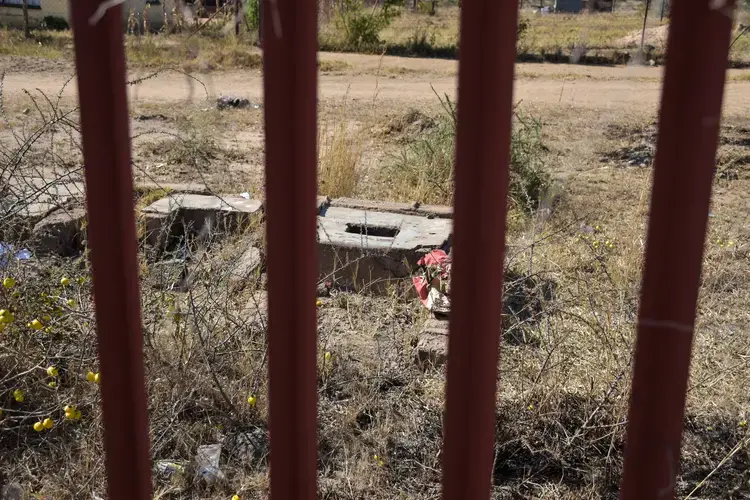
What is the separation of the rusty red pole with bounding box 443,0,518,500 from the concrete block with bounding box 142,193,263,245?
160 inches

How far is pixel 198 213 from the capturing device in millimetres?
5148

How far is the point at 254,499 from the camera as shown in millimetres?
2375

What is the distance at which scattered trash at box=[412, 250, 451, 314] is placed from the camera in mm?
3889

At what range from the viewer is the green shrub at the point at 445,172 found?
6.05m

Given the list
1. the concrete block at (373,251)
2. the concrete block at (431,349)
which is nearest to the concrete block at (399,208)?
the concrete block at (373,251)

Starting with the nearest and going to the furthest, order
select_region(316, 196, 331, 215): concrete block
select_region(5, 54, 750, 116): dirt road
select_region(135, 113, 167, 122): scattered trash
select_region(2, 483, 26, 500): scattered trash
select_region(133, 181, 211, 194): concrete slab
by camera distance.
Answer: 1. select_region(2, 483, 26, 500): scattered trash
2. select_region(316, 196, 331, 215): concrete block
3. select_region(133, 181, 211, 194): concrete slab
4. select_region(135, 113, 167, 122): scattered trash
5. select_region(5, 54, 750, 116): dirt road

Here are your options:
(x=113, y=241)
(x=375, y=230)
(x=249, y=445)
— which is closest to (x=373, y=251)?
(x=375, y=230)

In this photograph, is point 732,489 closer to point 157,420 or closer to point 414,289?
point 157,420

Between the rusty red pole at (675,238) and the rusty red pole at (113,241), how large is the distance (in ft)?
1.95

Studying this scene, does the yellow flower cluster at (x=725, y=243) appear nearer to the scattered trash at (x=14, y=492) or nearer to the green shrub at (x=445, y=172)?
the green shrub at (x=445, y=172)

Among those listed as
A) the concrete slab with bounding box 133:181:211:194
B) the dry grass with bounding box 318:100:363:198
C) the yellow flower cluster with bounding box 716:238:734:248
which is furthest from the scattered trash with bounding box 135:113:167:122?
the yellow flower cluster with bounding box 716:238:734:248

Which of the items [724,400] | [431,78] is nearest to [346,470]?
[724,400]

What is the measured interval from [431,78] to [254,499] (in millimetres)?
13954

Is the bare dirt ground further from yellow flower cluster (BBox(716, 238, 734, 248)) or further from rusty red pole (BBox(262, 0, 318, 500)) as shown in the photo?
rusty red pole (BBox(262, 0, 318, 500))
